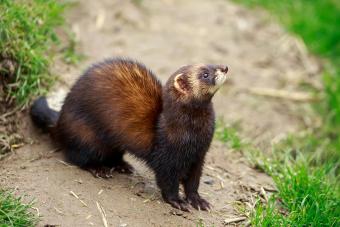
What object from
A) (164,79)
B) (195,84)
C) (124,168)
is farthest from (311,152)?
(195,84)

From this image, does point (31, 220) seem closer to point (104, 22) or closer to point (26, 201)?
point (26, 201)

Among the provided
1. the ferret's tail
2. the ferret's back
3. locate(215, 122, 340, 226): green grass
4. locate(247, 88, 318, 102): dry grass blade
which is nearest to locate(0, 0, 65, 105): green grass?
the ferret's tail

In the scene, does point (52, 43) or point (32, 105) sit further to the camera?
point (52, 43)

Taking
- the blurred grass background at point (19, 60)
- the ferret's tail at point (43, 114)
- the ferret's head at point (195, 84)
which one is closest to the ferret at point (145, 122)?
the ferret's head at point (195, 84)

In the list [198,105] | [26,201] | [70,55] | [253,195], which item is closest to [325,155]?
[253,195]

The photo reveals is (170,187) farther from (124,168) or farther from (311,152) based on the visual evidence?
(311,152)

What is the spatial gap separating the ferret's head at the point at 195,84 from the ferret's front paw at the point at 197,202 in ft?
3.01

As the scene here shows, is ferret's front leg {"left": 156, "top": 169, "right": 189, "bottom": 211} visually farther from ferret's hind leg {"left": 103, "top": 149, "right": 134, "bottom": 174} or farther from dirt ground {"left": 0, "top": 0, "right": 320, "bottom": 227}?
ferret's hind leg {"left": 103, "top": 149, "right": 134, "bottom": 174}

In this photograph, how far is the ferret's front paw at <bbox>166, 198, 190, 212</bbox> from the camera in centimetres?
559

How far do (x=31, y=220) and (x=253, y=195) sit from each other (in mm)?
2257

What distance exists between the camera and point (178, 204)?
5613mm

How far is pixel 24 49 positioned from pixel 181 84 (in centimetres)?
195

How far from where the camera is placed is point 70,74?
7.34 m

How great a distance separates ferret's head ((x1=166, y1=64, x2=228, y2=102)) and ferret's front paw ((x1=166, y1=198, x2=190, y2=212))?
91 cm
